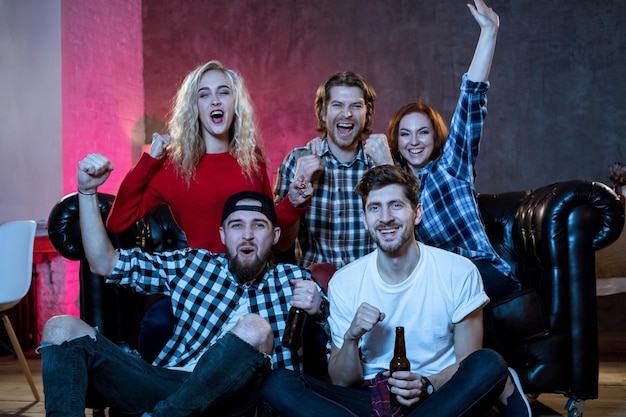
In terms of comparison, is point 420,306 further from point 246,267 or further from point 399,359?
point 246,267

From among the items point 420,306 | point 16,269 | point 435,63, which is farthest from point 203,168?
point 435,63

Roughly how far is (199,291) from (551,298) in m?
1.33

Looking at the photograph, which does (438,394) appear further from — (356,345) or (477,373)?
(356,345)

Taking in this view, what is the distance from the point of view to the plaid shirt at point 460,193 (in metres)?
2.57

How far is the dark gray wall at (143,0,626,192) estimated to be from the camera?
4.76m

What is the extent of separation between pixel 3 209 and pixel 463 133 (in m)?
3.14

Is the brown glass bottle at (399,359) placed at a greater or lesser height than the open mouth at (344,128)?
lesser

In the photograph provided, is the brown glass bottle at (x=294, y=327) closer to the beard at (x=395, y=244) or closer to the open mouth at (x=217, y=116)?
the beard at (x=395, y=244)

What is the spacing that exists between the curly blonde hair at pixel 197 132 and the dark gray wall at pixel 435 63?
261cm

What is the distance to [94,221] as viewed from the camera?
2.21 m

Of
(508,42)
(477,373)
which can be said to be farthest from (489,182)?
(477,373)

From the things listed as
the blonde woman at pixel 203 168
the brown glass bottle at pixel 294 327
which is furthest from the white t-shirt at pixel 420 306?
the blonde woman at pixel 203 168

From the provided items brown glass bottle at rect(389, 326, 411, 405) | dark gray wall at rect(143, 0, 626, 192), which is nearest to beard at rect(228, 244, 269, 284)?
brown glass bottle at rect(389, 326, 411, 405)

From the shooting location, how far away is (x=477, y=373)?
181 cm
